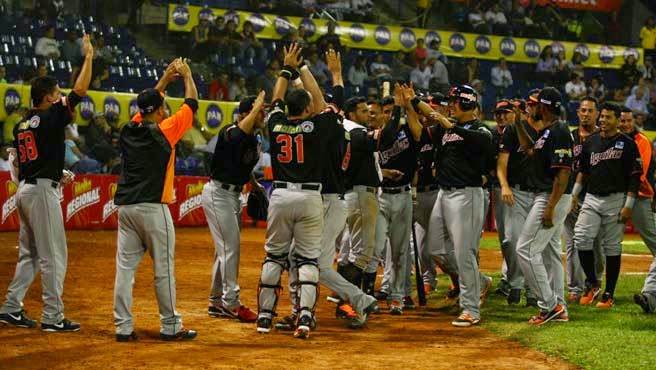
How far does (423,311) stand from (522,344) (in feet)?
6.75

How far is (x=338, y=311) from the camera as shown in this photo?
9.88 metres

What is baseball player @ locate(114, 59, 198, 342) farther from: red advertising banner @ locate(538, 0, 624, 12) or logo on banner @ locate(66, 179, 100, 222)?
red advertising banner @ locate(538, 0, 624, 12)

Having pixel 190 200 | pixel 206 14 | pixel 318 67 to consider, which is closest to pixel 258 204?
pixel 190 200

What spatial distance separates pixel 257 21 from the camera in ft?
83.3

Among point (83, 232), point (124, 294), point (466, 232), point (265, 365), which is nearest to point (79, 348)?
point (124, 294)

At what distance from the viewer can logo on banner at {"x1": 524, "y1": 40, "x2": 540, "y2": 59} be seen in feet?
95.8

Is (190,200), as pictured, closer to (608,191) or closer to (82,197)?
(82,197)

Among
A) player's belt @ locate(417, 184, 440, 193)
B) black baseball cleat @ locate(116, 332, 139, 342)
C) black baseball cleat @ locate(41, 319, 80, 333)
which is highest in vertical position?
player's belt @ locate(417, 184, 440, 193)

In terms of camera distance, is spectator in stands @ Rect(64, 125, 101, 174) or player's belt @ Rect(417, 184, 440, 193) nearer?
player's belt @ Rect(417, 184, 440, 193)

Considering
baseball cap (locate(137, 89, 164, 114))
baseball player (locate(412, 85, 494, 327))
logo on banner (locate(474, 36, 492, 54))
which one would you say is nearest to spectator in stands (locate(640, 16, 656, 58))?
logo on banner (locate(474, 36, 492, 54))

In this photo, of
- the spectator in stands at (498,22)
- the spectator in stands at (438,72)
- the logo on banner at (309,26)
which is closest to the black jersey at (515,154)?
the spectator in stands at (438,72)

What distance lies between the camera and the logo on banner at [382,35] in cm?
2738

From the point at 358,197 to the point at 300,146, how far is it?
1668 mm

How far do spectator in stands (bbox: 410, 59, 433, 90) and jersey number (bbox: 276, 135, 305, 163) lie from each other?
55.3ft
